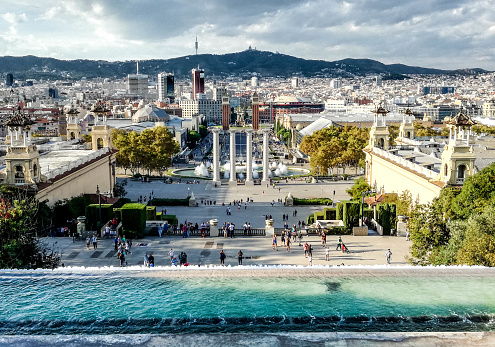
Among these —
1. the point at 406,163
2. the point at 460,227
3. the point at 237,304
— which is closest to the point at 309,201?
the point at 406,163

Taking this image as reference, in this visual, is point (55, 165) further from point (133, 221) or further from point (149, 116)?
point (149, 116)

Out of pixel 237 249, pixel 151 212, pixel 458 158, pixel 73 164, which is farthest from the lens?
pixel 73 164

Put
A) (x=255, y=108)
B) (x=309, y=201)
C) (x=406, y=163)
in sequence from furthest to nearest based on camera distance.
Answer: (x=255, y=108), (x=309, y=201), (x=406, y=163)

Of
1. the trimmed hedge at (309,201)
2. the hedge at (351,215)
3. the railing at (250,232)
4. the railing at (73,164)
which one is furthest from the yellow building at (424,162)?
the railing at (73,164)

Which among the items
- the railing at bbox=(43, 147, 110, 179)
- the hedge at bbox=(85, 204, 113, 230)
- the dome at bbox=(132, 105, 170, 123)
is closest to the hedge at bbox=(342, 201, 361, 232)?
the hedge at bbox=(85, 204, 113, 230)

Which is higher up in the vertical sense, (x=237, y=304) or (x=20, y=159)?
(x=20, y=159)

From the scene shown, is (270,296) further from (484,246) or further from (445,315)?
(484,246)
